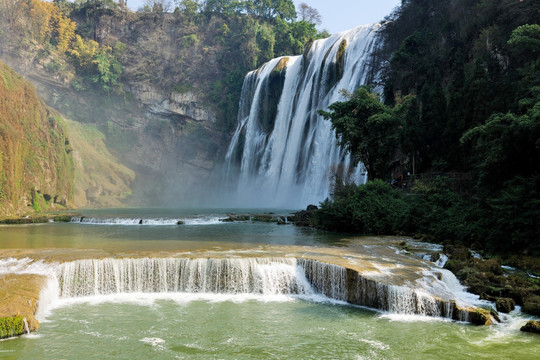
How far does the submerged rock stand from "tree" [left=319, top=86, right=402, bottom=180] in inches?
651

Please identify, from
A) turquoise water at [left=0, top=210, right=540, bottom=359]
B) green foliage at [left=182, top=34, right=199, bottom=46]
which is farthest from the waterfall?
green foliage at [left=182, top=34, right=199, bottom=46]

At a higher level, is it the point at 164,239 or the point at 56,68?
the point at 56,68

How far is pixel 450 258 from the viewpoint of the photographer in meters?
15.3

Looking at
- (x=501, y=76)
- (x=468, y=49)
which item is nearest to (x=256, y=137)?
(x=468, y=49)

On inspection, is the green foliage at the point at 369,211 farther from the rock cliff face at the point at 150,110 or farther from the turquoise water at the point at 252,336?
the rock cliff face at the point at 150,110

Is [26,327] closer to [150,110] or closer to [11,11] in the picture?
[150,110]

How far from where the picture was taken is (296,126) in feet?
143

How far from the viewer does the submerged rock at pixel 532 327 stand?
32.1ft

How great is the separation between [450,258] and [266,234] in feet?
32.8

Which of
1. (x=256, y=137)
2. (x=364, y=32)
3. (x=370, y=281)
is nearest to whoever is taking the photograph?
(x=370, y=281)

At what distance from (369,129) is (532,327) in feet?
59.0

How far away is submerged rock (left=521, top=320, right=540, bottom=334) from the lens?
385 inches

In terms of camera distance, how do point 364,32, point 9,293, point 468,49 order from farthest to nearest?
point 364,32
point 468,49
point 9,293

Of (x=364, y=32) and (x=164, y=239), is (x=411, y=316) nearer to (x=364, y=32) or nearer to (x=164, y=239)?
(x=164, y=239)
